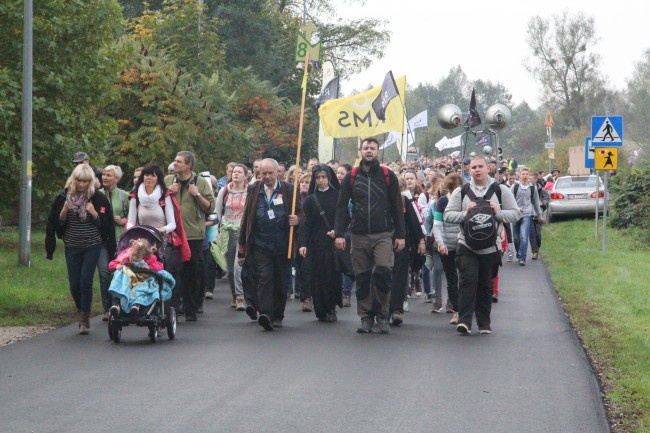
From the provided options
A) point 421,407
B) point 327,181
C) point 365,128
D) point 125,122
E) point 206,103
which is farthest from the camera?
point 206,103

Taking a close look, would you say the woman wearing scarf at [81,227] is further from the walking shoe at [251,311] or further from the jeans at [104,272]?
the walking shoe at [251,311]

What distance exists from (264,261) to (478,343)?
259 centimetres

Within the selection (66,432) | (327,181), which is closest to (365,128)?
(327,181)

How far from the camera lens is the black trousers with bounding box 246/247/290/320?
1355cm

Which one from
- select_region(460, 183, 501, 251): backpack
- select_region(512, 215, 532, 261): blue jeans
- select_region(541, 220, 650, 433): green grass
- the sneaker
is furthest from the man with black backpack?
select_region(512, 215, 532, 261): blue jeans

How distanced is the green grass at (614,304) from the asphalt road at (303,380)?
224 millimetres

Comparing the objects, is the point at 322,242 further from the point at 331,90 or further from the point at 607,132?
the point at 331,90

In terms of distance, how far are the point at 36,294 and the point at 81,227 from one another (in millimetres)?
3564

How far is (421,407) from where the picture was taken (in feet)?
28.6

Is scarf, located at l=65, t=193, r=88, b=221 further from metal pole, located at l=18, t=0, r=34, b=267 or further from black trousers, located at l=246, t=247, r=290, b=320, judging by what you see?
metal pole, located at l=18, t=0, r=34, b=267

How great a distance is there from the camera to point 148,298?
12195 mm

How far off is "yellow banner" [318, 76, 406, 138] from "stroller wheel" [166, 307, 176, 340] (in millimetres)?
7708

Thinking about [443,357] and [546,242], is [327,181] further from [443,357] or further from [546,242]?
[546,242]

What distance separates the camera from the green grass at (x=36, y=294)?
14344 mm
